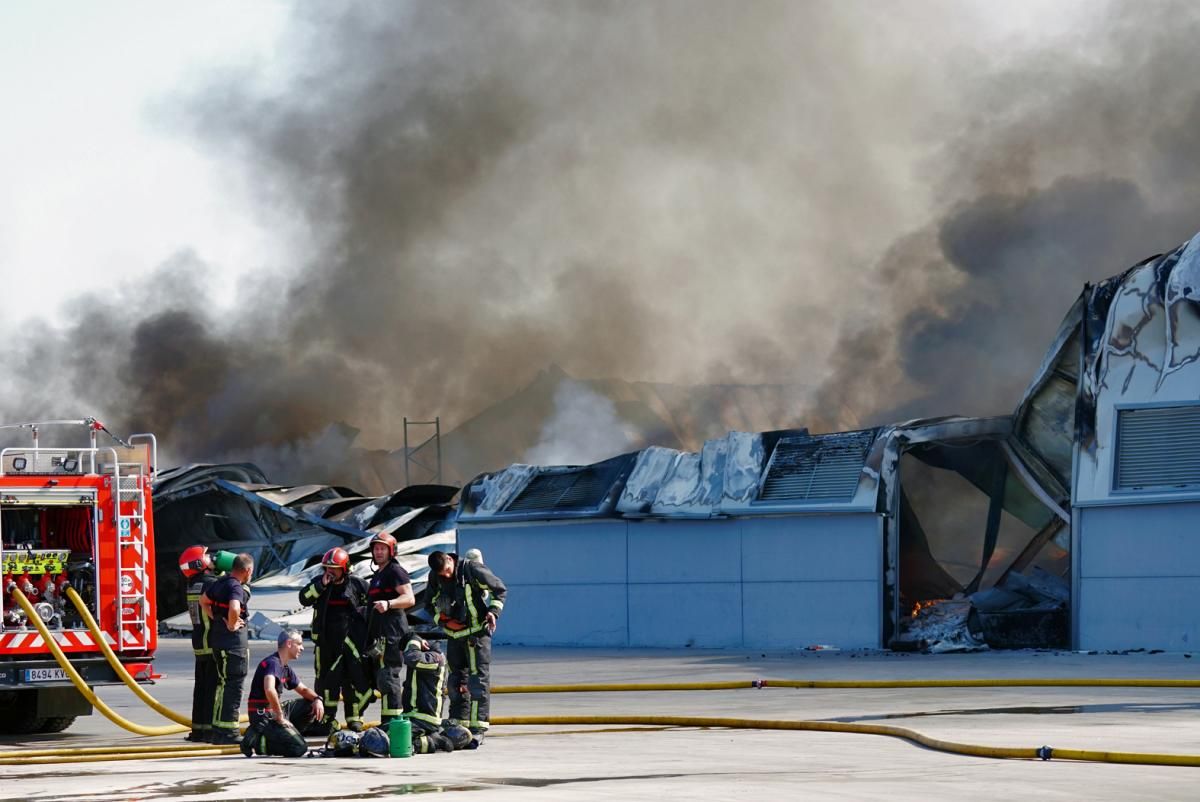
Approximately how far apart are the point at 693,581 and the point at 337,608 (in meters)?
14.7

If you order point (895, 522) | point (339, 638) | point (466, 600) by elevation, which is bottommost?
point (895, 522)

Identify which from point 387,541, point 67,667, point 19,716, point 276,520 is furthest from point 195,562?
point 276,520

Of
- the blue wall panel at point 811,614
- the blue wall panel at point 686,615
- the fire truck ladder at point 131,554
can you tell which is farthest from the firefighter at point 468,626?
the blue wall panel at point 686,615

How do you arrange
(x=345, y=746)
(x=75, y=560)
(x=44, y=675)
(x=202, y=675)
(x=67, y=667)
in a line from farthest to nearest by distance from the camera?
(x=75, y=560) < (x=44, y=675) < (x=67, y=667) < (x=202, y=675) < (x=345, y=746)

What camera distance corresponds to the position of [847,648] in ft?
83.2

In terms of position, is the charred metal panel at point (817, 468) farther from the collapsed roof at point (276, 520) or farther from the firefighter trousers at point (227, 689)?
the firefighter trousers at point (227, 689)

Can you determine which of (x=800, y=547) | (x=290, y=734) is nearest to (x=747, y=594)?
(x=800, y=547)

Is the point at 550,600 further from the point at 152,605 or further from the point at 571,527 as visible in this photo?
the point at 152,605

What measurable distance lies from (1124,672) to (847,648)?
651 cm

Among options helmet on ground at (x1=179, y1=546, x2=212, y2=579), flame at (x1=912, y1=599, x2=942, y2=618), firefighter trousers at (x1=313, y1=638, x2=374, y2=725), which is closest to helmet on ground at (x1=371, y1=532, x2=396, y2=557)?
firefighter trousers at (x1=313, y1=638, x2=374, y2=725)

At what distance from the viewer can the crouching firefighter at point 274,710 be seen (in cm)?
1196

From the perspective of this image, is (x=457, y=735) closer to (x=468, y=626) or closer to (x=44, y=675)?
(x=468, y=626)

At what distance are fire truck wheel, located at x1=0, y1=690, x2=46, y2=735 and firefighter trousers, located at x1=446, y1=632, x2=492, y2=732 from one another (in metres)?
4.20

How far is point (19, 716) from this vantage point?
1476 cm
